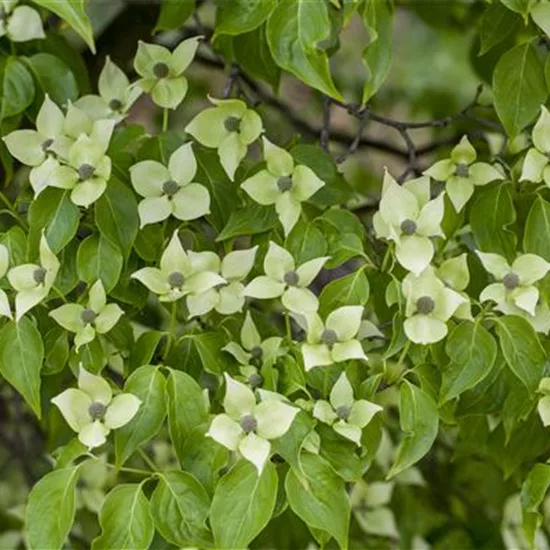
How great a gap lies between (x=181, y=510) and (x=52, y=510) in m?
0.09

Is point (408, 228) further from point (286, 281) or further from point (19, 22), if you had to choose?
point (19, 22)

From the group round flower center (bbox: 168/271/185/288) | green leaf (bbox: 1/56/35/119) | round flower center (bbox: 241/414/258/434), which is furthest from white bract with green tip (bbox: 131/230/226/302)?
green leaf (bbox: 1/56/35/119)

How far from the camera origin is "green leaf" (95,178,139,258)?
0.97 metres

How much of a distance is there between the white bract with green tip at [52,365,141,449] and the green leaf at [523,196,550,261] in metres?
0.32

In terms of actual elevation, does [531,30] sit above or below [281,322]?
above

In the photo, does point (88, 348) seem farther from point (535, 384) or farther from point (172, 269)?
point (535, 384)

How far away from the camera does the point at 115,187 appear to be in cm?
99

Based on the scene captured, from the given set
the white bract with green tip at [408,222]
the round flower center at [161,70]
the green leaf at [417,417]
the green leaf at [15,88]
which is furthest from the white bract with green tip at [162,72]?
the green leaf at [417,417]

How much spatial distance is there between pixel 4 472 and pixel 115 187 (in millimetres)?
924

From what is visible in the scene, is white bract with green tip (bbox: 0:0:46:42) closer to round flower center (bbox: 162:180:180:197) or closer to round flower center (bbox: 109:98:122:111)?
round flower center (bbox: 109:98:122:111)

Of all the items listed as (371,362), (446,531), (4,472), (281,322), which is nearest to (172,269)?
(371,362)

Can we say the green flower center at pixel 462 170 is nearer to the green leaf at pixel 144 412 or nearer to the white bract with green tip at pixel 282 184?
the white bract with green tip at pixel 282 184

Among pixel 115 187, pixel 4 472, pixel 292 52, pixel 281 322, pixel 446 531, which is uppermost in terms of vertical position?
pixel 292 52

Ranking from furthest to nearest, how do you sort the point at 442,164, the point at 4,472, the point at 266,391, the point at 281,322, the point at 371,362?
the point at 4,472 < the point at 281,322 < the point at 371,362 < the point at 442,164 < the point at 266,391
